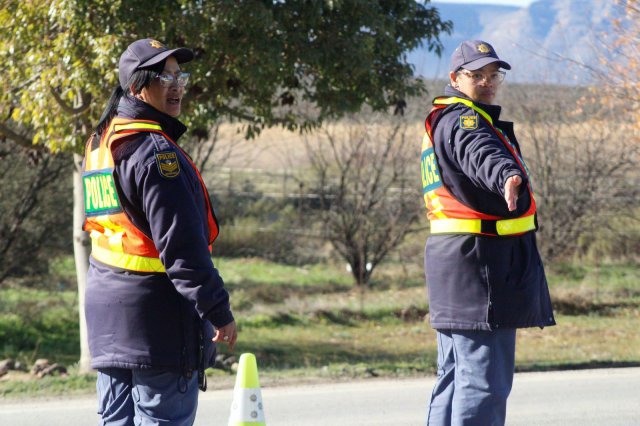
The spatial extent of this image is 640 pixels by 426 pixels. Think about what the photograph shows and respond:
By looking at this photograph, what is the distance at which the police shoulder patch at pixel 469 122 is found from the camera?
418 cm

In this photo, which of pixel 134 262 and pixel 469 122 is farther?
pixel 469 122

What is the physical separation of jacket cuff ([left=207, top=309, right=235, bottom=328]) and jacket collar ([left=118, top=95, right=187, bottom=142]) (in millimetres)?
723

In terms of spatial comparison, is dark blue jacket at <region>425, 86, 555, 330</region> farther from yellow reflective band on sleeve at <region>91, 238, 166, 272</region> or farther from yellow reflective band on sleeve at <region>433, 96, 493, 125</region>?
yellow reflective band on sleeve at <region>91, 238, 166, 272</region>

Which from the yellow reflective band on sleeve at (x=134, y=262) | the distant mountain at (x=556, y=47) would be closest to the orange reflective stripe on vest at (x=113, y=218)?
the yellow reflective band on sleeve at (x=134, y=262)

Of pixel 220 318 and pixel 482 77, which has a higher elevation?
pixel 482 77

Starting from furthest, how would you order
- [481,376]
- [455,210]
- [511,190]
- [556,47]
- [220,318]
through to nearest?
[556,47], [455,210], [481,376], [511,190], [220,318]

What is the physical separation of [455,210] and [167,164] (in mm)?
1451

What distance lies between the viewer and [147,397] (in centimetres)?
349

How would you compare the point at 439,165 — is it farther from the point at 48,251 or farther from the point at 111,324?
the point at 48,251

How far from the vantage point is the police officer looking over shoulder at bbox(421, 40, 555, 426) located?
417 centimetres

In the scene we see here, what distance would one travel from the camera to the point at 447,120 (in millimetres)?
4293

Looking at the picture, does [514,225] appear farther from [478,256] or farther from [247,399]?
[247,399]

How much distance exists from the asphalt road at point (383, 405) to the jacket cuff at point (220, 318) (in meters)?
3.27

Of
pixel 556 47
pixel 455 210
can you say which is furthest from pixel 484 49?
pixel 556 47
